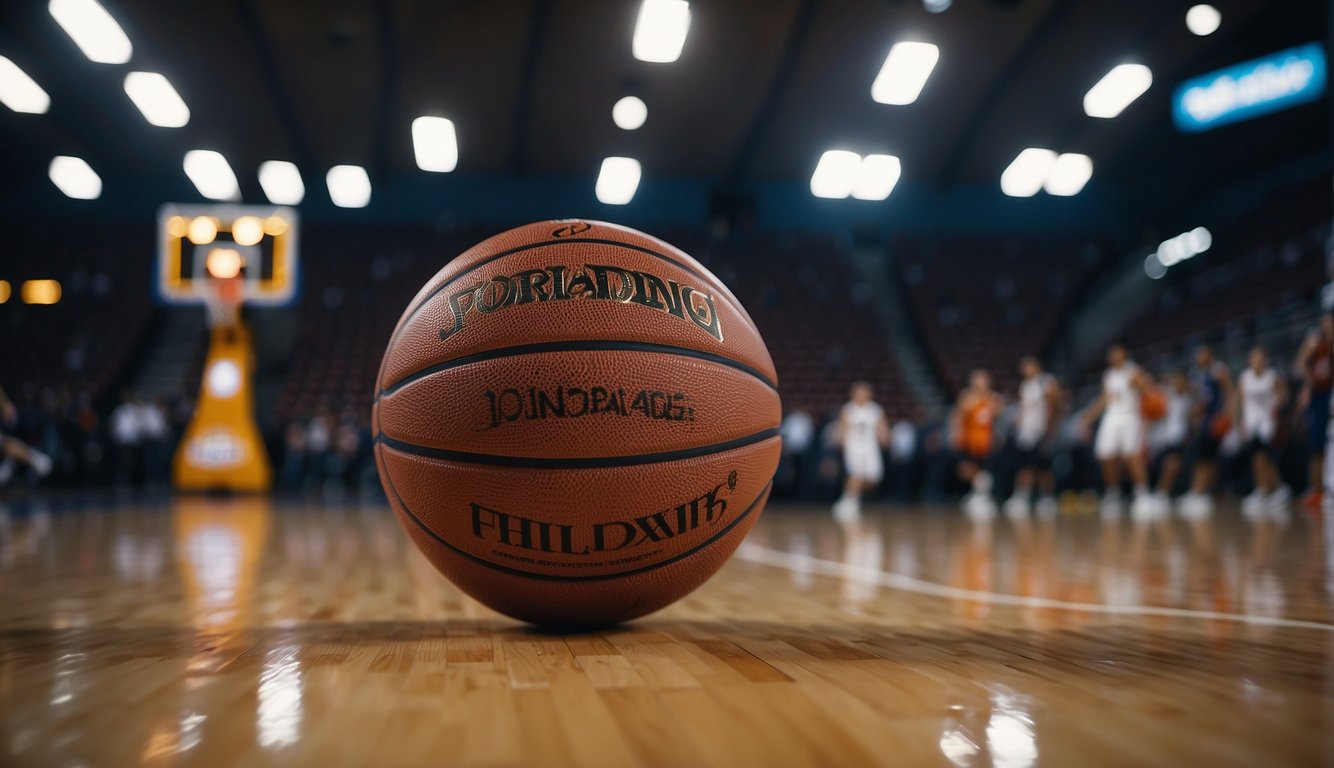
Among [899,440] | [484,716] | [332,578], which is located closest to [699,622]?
[484,716]

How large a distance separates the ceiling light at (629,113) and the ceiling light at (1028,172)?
238 inches

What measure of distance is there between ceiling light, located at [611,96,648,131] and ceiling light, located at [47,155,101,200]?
799 cm

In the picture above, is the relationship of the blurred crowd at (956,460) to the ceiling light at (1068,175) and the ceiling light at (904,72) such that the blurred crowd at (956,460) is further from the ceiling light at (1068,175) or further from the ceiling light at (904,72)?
the ceiling light at (1068,175)

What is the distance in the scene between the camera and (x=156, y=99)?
39.0 ft

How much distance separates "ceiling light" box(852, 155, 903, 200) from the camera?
14531 millimetres

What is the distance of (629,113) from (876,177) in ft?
14.7

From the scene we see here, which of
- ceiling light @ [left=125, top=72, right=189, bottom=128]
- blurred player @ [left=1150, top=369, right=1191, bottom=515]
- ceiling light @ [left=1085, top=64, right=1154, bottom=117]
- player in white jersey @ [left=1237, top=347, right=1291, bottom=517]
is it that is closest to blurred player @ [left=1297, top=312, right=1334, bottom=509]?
player in white jersey @ [left=1237, top=347, right=1291, bottom=517]

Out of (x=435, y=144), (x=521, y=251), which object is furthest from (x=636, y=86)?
(x=521, y=251)

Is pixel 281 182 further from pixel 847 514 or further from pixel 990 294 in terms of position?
pixel 990 294

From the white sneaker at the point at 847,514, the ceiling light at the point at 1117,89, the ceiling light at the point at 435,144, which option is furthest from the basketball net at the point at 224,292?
the ceiling light at the point at 1117,89

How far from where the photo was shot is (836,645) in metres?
1.48

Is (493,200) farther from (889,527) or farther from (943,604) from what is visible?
(943,604)

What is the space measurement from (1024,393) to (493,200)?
9452 mm

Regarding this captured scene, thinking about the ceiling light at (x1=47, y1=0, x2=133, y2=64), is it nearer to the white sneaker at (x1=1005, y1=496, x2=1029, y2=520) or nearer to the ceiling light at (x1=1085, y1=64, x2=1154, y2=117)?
the white sneaker at (x1=1005, y1=496, x2=1029, y2=520)
